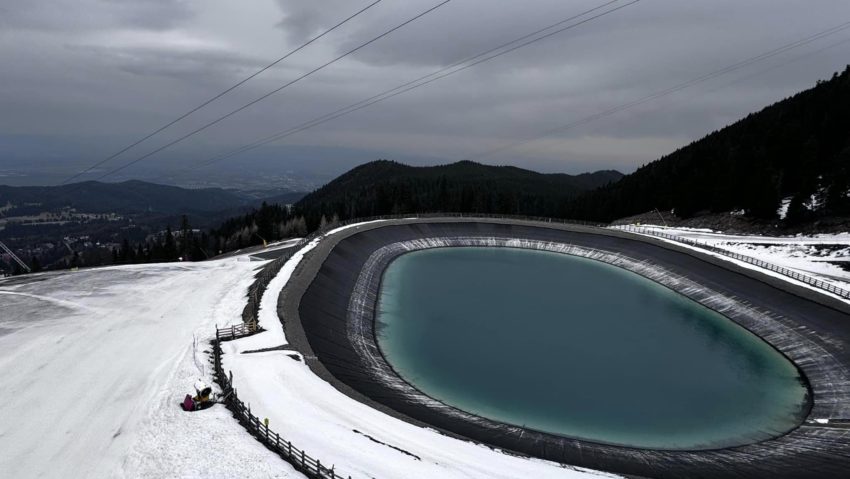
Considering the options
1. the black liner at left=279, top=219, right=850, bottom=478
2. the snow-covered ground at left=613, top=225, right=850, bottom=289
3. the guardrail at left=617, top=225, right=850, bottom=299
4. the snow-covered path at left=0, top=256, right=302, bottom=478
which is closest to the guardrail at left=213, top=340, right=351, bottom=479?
the snow-covered path at left=0, top=256, right=302, bottom=478

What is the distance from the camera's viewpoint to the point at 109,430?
61.8 feet

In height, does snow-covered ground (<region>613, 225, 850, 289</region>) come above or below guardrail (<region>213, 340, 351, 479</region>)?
above

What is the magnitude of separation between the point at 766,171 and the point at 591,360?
57.5 m

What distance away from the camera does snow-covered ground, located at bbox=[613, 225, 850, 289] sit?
47.8 metres

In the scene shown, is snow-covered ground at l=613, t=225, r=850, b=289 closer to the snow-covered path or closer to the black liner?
the black liner

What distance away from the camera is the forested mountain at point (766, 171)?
65000mm

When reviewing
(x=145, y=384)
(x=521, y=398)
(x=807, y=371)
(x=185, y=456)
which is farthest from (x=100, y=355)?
(x=807, y=371)

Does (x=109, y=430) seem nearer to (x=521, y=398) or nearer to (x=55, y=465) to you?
(x=55, y=465)

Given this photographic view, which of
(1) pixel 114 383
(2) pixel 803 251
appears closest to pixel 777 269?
(2) pixel 803 251

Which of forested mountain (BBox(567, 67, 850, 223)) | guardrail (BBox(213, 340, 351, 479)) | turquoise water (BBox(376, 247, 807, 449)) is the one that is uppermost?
forested mountain (BBox(567, 67, 850, 223))

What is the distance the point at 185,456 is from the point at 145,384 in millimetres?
7719

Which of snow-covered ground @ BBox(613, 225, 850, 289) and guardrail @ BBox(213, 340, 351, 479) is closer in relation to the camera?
guardrail @ BBox(213, 340, 351, 479)

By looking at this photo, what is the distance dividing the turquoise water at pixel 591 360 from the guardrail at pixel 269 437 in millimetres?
10707

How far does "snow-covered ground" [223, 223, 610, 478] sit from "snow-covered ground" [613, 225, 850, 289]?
45243 mm
